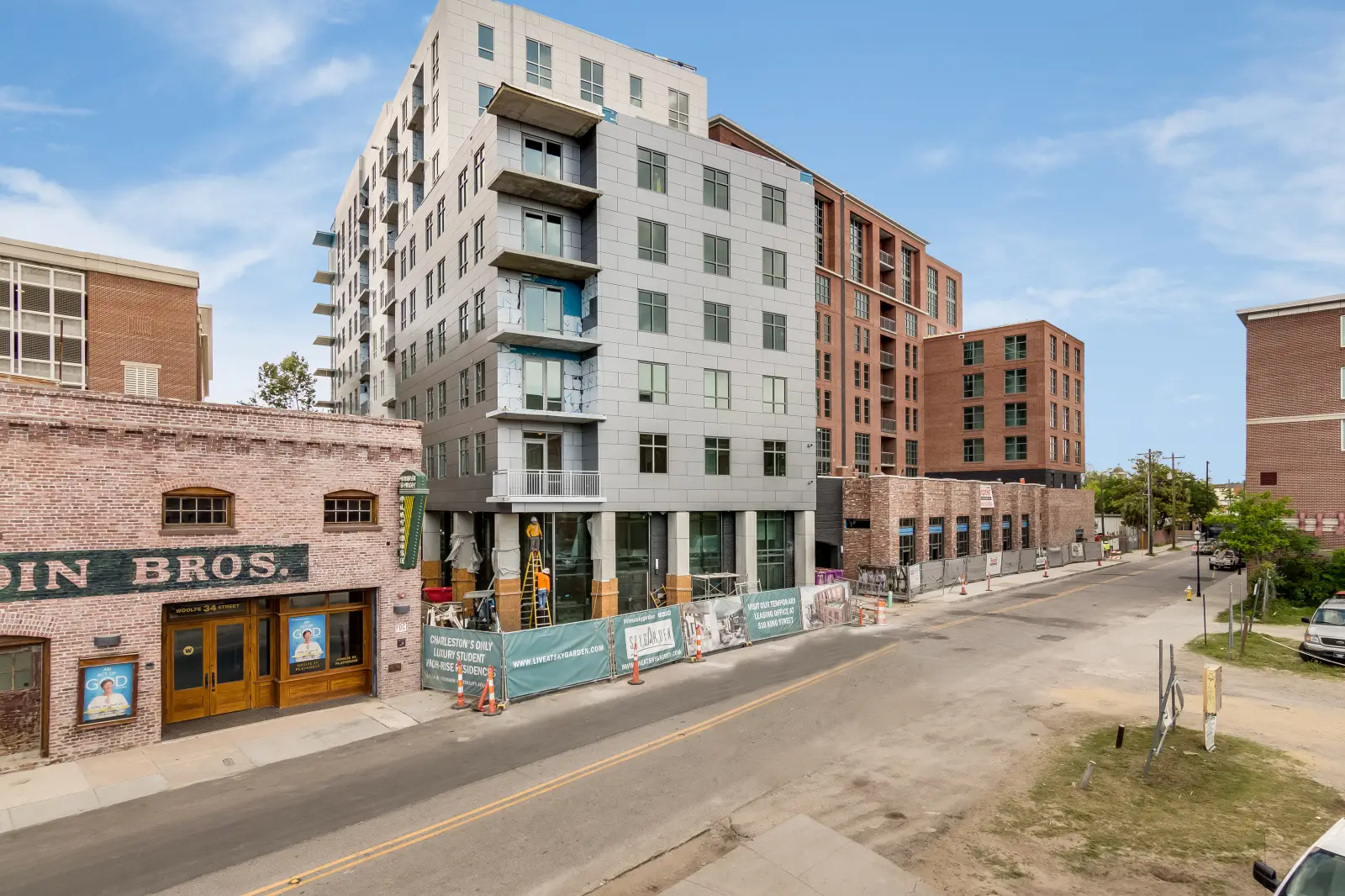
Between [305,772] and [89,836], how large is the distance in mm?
3389

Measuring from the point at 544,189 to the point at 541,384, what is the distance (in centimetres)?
817

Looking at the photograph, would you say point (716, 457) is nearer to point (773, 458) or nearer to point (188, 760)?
point (773, 458)

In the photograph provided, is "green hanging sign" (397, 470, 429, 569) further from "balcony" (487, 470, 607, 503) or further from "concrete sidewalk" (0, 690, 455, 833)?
"balcony" (487, 470, 607, 503)

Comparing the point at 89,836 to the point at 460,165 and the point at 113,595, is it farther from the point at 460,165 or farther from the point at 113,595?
the point at 460,165

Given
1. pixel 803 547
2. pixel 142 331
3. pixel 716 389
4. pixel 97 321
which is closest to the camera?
pixel 97 321

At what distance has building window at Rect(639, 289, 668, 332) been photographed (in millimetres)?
31812

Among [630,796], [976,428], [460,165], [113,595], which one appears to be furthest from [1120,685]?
[976,428]

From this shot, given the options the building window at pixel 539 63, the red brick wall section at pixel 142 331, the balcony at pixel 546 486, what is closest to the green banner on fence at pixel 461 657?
the balcony at pixel 546 486

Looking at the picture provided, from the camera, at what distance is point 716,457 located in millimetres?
33938

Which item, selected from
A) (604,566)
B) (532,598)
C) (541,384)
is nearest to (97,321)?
(541,384)

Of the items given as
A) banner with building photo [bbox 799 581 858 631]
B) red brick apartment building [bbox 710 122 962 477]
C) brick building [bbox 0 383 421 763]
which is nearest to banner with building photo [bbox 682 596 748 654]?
banner with building photo [bbox 799 581 858 631]

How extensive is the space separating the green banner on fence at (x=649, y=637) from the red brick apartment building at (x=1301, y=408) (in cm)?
3438

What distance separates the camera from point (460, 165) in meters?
33.4

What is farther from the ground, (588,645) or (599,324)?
(599,324)
